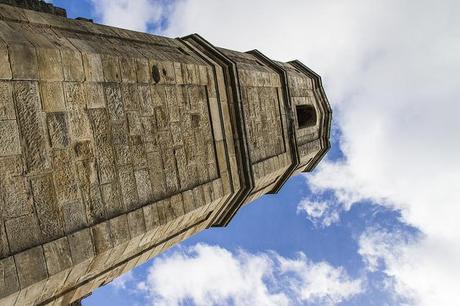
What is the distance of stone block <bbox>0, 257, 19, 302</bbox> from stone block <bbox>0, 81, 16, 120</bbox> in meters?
1.48

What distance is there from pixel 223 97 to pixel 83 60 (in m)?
3.87

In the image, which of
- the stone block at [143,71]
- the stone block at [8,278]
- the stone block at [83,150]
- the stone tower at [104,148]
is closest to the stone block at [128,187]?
the stone tower at [104,148]

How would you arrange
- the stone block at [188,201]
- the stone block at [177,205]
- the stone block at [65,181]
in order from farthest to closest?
the stone block at [188,201], the stone block at [177,205], the stone block at [65,181]

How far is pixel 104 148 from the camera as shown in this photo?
260 inches

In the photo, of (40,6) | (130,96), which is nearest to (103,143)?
(130,96)

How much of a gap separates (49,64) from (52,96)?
376 millimetres

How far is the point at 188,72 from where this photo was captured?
8672mm

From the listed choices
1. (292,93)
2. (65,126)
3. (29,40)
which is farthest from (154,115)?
(292,93)

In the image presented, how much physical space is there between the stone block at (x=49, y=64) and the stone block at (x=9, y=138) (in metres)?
0.74

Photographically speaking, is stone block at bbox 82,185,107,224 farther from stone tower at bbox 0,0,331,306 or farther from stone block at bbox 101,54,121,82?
stone block at bbox 101,54,121,82

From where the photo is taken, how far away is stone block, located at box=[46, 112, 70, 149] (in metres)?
5.80

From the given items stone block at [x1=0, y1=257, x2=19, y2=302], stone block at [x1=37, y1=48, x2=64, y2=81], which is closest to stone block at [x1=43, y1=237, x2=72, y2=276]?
stone block at [x1=0, y1=257, x2=19, y2=302]

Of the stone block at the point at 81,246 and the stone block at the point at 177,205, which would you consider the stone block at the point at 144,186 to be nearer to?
the stone block at the point at 177,205

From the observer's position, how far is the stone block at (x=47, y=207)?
18.2 feet
